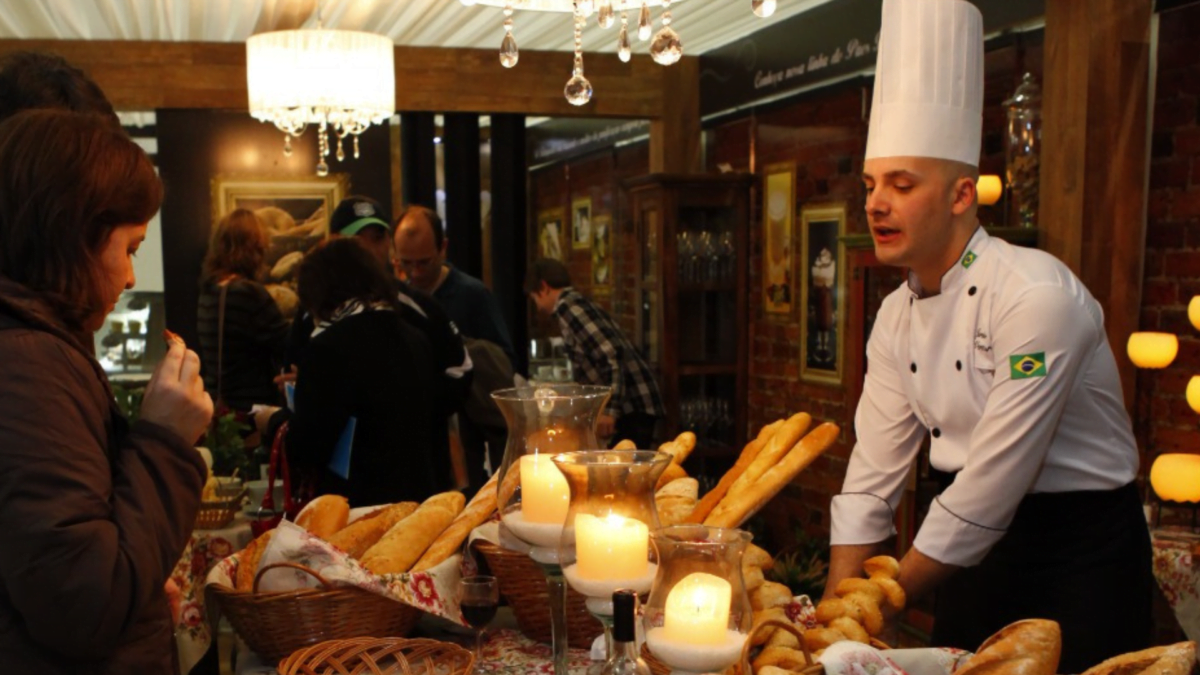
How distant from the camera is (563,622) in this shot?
1.68 metres

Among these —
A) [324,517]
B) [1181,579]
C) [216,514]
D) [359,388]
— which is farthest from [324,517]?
[1181,579]

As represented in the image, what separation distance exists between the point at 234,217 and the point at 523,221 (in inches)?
84.6

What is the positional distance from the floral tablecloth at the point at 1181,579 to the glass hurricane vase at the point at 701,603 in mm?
2067

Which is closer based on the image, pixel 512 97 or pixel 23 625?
pixel 23 625

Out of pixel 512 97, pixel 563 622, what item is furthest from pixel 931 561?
pixel 512 97

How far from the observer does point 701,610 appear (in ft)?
4.31

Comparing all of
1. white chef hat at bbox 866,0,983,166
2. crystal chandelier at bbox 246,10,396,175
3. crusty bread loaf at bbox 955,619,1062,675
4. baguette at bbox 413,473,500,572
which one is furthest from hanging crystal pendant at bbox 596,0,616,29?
crystal chandelier at bbox 246,10,396,175

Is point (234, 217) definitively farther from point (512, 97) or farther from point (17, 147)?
point (17, 147)

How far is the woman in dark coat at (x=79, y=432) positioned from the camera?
1306mm

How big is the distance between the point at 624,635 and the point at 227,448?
2536mm

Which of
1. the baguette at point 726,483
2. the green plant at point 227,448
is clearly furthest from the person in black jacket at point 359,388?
the baguette at point 726,483

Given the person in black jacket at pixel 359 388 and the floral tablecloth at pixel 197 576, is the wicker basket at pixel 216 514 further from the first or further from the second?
the person in black jacket at pixel 359 388

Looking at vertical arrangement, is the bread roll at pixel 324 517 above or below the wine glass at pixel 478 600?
above

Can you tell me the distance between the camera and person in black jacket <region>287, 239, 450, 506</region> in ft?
9.96
